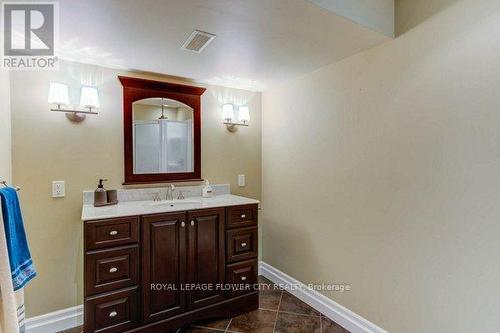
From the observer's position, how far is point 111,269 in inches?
70.1

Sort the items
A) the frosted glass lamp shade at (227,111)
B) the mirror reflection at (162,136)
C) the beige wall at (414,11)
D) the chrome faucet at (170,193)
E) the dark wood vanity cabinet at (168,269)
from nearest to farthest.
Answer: the beige wall at (414,11) < the dark wood vanity cabinet at (168,269) < the mirror reflection at (162,136) < the chrome faucet at (170,193) < the frosted glass lamp shade at (227,111)

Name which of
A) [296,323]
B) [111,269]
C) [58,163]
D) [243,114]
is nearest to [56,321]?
[111,269]

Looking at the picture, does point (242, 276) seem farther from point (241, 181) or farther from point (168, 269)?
point (241, 181)

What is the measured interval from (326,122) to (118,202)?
1919 millimetres

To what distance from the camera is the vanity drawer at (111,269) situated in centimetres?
171

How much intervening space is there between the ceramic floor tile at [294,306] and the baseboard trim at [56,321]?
170cm

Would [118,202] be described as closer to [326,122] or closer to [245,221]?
[245,221]

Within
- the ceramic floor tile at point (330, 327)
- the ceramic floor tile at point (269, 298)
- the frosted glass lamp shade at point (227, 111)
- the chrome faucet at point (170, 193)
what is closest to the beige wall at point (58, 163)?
the chrome faucet at point (170, 193)

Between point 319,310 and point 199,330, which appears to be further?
point 319,310

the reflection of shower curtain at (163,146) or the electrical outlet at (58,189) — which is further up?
the reflection of shower curtain at (163,146)

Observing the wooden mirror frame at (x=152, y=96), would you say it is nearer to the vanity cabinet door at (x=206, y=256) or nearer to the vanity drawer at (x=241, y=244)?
the vanity cabinet door at (x=206, y=256)

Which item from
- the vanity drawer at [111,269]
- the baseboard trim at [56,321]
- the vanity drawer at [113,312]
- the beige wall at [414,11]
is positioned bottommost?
the baseboard trim at [56,321]

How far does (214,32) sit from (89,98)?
1168 millimetres

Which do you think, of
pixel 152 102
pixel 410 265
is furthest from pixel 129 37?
pixel 410 265
